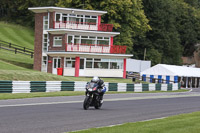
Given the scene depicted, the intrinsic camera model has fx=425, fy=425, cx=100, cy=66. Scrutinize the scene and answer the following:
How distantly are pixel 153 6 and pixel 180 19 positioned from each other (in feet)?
50.3

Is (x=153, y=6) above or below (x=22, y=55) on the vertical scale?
above

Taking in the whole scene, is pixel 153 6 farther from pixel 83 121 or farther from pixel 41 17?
pixel 83 121

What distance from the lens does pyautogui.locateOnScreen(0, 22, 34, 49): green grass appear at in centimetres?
7693

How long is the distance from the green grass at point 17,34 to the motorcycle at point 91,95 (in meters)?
59.0

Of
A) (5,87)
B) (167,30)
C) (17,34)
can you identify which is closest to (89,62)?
(5,87)

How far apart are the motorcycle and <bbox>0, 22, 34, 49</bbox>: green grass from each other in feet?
194

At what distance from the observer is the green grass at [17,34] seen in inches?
3029

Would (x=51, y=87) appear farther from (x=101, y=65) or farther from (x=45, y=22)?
→ (x=45, y=22)

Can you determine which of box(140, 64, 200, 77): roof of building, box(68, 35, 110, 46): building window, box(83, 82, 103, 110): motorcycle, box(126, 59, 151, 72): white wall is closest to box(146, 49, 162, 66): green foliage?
box(126, 59, 151, 72): white wall

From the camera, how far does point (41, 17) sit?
54688 millimetres

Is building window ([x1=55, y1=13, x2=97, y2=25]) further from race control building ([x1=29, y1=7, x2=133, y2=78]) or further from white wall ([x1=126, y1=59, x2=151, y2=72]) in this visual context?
white wall ([x1=126, y1=59, x2=151, y2=72])

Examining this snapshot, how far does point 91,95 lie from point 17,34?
217 feet

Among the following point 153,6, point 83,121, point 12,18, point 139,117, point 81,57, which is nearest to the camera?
point 83,121

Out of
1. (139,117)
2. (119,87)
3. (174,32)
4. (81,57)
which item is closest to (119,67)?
(81,57)
